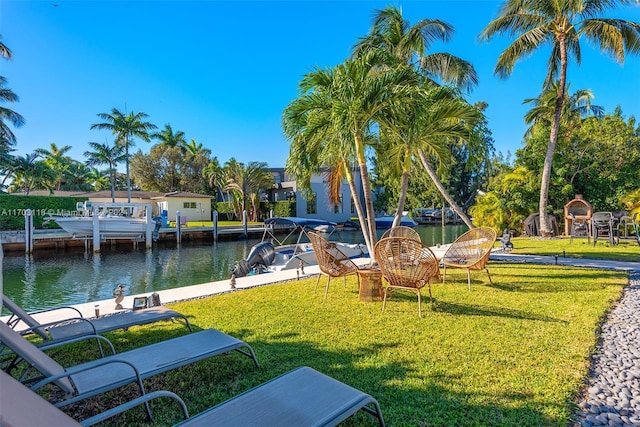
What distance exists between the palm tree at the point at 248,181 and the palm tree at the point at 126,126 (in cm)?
851

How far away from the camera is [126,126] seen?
100 ft

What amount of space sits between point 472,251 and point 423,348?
12.8 feet

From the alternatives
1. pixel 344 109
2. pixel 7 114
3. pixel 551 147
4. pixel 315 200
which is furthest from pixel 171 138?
pixel 344 109

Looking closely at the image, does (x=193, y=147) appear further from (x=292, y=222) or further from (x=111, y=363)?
(x=111, y=363)

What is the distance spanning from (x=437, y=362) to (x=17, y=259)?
67.9 ft

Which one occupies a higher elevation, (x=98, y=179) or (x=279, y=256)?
(x=98, y=179)

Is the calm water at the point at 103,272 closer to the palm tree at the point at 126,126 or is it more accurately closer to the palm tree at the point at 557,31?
the palm tree at the point at 557,31

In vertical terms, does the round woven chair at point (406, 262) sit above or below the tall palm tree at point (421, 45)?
below

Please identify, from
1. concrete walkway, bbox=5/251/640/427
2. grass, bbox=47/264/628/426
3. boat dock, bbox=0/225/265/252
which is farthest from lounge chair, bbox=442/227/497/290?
boat dock, bbox=0/225/265/252

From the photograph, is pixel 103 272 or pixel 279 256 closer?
pixel 279 256

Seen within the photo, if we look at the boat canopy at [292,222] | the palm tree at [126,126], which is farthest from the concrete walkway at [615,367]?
the palm tree at [126,126]

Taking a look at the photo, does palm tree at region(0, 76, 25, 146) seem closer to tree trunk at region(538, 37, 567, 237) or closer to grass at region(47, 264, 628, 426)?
grass at region(47, 264, 628, 426)

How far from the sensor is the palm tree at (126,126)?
98.1ft

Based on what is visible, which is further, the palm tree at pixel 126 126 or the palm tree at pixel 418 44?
the palm tree at pixel 126 126
